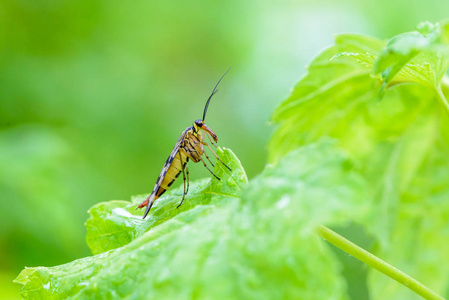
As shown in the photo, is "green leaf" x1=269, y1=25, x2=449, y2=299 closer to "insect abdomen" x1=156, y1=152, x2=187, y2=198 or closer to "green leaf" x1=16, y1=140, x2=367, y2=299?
"insect abdomen" x1=156, y1=152, x2=187, y2=198

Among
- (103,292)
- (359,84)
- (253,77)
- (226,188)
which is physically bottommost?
(103,292)

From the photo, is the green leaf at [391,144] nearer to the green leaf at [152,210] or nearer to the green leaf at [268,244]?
the green leaf at [152,210]

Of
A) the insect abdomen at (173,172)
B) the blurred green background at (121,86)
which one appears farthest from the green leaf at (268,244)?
the blurred green background at (121,86)

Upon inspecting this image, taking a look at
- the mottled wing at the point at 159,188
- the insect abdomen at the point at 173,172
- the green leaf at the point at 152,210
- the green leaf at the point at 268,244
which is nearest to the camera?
the green leaf at the point at 268,244

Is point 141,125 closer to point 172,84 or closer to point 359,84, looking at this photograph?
point 172,84

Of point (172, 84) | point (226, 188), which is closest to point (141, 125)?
point (172, 84)

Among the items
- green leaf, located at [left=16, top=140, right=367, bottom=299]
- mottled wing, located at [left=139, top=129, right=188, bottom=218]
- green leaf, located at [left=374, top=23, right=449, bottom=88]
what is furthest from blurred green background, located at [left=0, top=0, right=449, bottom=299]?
green leaf, located at [left=374, top=23, right=449, bottom=88]
